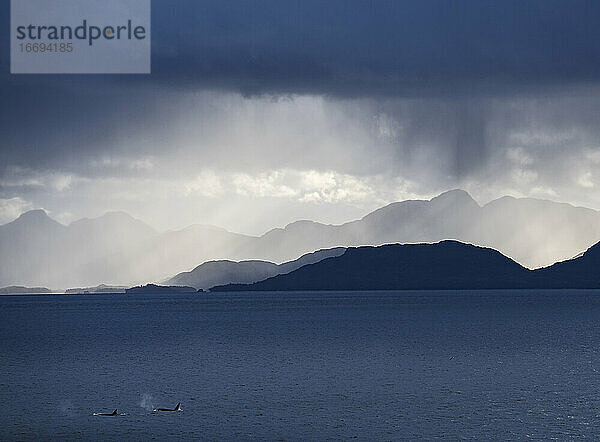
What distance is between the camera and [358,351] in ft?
470

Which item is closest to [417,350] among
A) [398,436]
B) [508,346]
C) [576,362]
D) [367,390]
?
[508,346]

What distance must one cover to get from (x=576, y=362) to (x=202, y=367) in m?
59.1

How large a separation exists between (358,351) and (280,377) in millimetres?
38535

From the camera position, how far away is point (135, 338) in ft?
655

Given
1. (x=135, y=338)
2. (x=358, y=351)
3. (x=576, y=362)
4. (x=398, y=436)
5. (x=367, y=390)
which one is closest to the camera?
(x=398, y=436)

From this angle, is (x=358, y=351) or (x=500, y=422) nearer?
(x=500, y=422)

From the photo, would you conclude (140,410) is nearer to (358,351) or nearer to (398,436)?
(398,436)

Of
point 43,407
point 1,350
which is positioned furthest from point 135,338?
point 43,407

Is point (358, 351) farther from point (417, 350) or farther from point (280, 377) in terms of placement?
point (280, 377)

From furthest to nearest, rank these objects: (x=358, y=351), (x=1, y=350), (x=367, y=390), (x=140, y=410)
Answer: (x=1, y=350), (x=358, y=351), (x=367, y=390), (x=140, y=410)

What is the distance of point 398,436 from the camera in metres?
66.2

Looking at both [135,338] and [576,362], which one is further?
[135,338]

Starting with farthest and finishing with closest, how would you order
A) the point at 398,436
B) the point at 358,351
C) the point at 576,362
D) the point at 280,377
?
the point at 358,351
the point at 576,362
the point at 280,377
the point at 398,436

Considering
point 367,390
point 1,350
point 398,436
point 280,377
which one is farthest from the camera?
point 1,350
